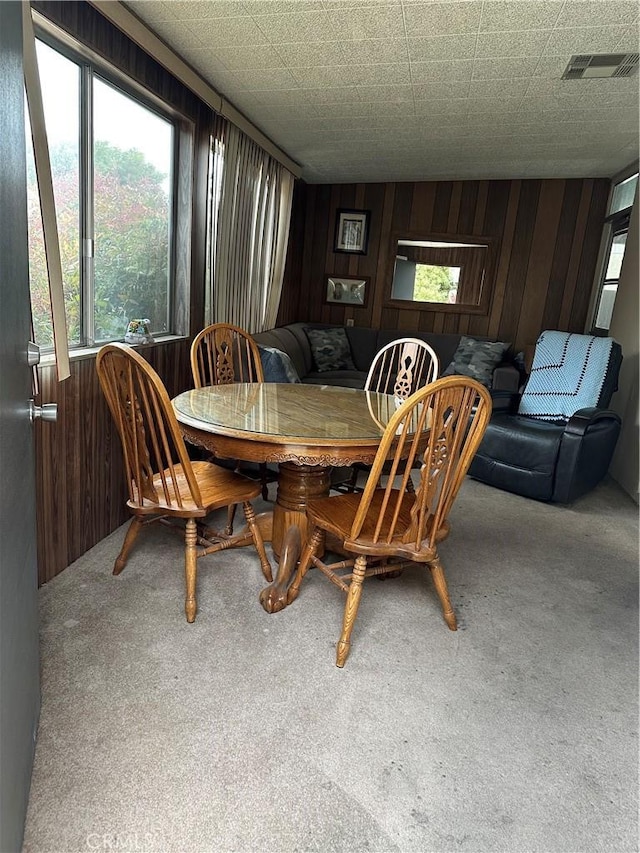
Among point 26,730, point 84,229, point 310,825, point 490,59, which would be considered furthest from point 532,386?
point 26,730

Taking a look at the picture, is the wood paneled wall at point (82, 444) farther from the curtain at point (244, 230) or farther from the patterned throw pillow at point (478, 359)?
the patterned throw pillow at point (478, 359)

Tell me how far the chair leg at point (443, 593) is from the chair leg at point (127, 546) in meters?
1.11

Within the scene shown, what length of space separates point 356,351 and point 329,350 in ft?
1.47

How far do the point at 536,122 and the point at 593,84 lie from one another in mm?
636

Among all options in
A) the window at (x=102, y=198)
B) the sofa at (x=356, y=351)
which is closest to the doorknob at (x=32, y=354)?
the window at (x=102, y=198)

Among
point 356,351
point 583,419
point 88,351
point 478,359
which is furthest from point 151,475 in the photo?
point 356,351

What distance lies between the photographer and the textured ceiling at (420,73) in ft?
7.13

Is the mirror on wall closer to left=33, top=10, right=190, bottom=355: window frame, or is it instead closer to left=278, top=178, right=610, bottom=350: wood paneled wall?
left=278, top=178, right=610, bottom=350: wood paneled wall

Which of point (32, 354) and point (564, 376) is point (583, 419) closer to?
point (564, 376)

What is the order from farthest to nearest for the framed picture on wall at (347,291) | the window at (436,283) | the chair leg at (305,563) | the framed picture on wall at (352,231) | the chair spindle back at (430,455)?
1. the framed picture on wall at (347,291)
2. the framed picture on wall at (352,231)
3. the window at (436,283)
4. the chair leg at (305,563)
5. the chair spindle back at (430,455)

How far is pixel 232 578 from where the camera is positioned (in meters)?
2.26

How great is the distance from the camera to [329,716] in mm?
1565

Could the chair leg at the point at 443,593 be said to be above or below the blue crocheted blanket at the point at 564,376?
below

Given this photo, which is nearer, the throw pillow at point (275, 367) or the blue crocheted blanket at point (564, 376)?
the throw pillow at point (275, 367)
